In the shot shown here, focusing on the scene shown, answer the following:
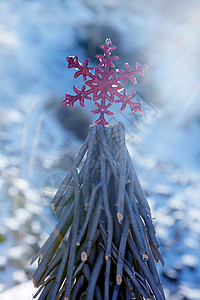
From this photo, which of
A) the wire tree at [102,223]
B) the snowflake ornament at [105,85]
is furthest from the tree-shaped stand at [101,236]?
the snowflake ornament at [105,85]

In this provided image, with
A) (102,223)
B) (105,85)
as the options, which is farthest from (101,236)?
(105,85)

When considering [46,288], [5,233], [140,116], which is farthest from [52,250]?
[5,233]

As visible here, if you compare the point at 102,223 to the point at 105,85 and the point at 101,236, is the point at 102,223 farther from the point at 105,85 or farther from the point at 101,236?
the point at 105,85

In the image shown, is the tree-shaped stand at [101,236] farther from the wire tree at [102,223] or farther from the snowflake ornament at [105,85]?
the snowflake ornament at [105,85]

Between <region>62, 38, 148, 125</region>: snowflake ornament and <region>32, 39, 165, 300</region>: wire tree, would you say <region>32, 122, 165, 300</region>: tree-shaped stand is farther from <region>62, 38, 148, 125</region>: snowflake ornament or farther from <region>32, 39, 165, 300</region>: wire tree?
<region>62, 38, 148, 125</region>: snowflake ornament

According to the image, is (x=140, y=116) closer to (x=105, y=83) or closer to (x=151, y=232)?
(x=105, y=83)

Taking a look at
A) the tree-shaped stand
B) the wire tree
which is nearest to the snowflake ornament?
the wire tree
